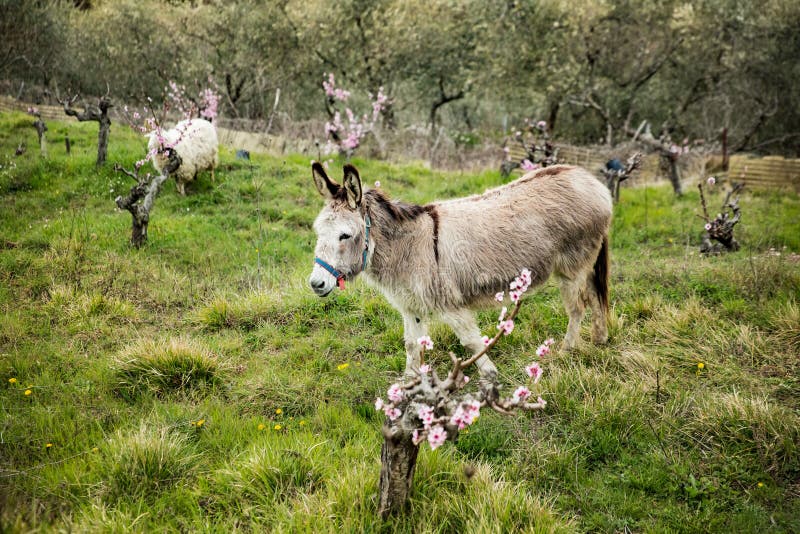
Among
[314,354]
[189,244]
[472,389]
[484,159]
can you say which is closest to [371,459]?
[472,389]

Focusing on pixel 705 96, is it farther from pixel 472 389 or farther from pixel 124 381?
pixel 124 381

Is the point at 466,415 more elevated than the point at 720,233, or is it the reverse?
the point at 720,233

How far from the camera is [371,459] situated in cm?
302

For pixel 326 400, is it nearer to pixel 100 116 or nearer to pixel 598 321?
pixel 598 321

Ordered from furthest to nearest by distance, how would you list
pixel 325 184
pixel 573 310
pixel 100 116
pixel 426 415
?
pixel 100 116 → pixel 573 310 → pixel 325 184 → pixel 426 415

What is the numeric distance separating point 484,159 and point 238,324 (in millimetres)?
11079

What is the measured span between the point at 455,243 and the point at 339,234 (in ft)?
3.15

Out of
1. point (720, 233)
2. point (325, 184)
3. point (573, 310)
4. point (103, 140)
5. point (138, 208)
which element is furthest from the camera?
point (103, 140)

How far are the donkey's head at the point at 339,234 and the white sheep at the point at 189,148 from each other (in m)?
6.16

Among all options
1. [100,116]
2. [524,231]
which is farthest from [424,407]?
[100,116]

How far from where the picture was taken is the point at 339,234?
3420mm

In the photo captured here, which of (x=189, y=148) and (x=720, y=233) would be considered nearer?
(x=720, y=233)

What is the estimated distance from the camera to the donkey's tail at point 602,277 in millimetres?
4590

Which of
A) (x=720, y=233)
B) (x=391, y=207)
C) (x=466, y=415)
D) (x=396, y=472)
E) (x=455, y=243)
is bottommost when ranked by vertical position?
(x=396, y=472)
